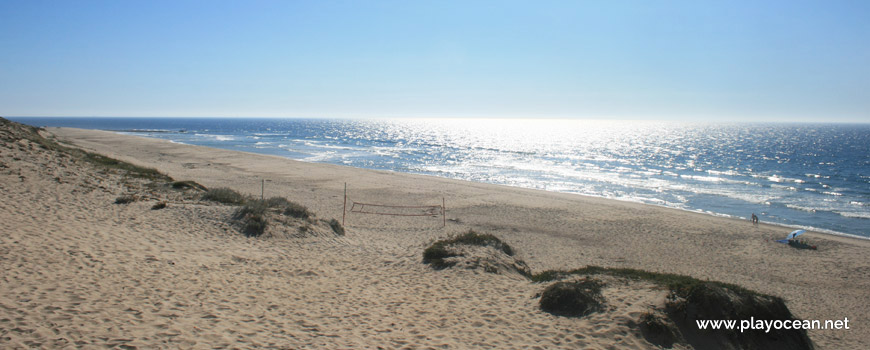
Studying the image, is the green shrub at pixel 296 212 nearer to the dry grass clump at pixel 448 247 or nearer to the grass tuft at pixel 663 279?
the dry grass clump at pixel 448 247

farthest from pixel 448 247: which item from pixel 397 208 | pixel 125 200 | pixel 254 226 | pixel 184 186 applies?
pixel 184 186

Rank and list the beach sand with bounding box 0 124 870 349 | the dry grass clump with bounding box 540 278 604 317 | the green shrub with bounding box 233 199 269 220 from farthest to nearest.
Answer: the green shrub with bounding box 233 199 269 220 < the dry grass clump with bounding box 540 278 604 317 < the beach sand with bounding box 0 124 870 349

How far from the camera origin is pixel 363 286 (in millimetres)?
10359

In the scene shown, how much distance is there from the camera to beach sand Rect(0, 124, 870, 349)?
23.0 ft

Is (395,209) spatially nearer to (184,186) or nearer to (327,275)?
(184,186)

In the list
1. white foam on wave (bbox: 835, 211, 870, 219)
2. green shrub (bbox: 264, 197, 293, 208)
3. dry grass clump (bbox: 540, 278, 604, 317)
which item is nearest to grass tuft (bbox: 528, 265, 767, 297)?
dry grass clump (bbox: 540, 278, 604, 317)

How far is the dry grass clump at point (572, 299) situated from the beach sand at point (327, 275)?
223 millimetres

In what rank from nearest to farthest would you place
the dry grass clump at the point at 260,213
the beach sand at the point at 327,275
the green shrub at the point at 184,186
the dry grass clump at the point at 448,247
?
the beach sand at the point at 327,275
the dry grass clump at the point at 448,247
the dry grass clump at the point at 260,213
the green shrub at the point at 184,186

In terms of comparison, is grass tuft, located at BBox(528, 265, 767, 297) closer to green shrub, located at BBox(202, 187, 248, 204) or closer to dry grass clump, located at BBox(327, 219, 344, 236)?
dry grass clump, located at BBox(327, 219, 344, 236)

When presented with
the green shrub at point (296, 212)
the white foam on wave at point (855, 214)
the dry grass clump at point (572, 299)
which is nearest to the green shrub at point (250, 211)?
the green shrub at point (296, 212)

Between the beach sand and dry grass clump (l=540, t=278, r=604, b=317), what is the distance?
22cm

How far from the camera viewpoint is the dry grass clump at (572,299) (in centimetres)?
851

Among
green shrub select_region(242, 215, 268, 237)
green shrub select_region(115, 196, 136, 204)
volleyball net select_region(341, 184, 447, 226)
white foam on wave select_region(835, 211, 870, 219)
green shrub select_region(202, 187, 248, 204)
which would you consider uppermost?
green shrub select_region(115, 196, 136, 204)

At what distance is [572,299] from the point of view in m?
8.73
